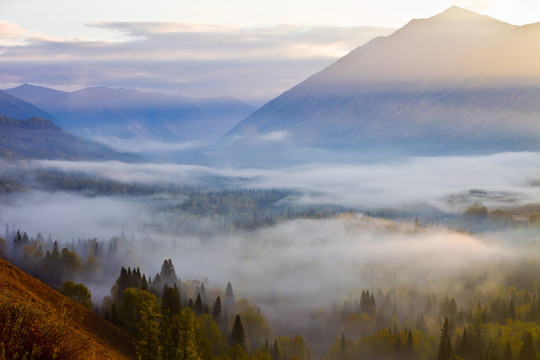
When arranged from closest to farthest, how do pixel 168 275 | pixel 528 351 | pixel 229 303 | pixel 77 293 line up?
pixel 77 293 → pixel 528 351 → pixel 229 303 → pixel 168 275

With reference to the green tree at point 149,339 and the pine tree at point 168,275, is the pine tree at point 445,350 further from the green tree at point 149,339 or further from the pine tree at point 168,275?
the pine tree at point 168,275

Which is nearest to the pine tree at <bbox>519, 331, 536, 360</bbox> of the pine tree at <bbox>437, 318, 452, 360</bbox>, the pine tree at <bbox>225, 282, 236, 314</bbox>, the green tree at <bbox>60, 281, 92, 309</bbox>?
the pine tree at <bbox>437, 318, 452, 360</bbox>

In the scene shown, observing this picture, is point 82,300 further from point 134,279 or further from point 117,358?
point 117,358

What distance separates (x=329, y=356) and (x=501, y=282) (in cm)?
10520

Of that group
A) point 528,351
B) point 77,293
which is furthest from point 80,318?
point 528,351

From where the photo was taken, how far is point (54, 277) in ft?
524

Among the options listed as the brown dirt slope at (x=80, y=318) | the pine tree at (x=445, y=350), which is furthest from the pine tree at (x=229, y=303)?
the brown dirt slope at (x=80, y=318)

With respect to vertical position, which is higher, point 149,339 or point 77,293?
point 149,339

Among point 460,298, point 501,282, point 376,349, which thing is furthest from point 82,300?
point 501,282

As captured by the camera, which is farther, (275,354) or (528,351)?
(275,354)

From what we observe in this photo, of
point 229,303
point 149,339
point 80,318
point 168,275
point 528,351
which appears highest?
point 149,339

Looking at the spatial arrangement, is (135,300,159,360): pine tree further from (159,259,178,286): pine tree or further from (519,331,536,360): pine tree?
(159,259,178,286): pine tree

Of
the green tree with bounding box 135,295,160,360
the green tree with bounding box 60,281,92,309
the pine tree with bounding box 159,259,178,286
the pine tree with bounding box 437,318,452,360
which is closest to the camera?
the green tree with bounding box 135,295,160,360

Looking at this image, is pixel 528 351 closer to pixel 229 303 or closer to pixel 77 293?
pixel 229 303
